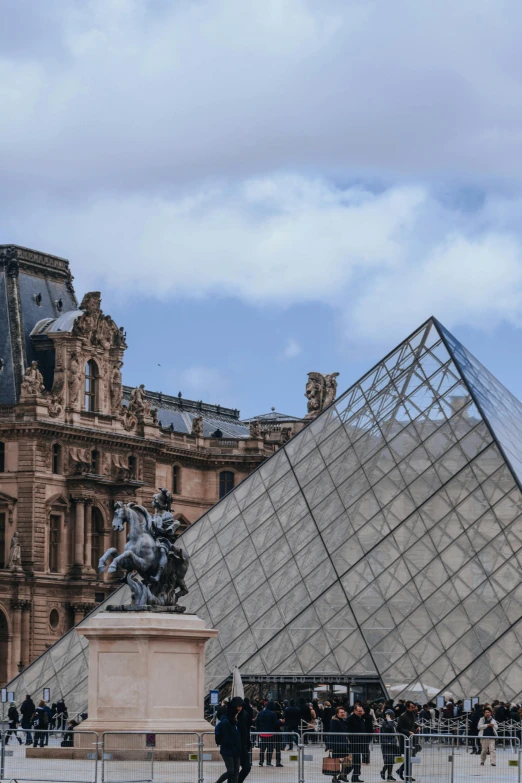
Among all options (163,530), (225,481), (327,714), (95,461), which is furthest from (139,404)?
(163,530)

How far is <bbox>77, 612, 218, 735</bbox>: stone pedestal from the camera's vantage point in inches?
1048

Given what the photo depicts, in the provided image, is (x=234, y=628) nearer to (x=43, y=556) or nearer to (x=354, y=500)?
(x=354, y=500)

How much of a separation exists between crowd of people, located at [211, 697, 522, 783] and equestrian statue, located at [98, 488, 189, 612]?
6.74 feet

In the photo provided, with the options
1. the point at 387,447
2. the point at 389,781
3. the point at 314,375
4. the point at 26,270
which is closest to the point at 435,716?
the point at 387,447

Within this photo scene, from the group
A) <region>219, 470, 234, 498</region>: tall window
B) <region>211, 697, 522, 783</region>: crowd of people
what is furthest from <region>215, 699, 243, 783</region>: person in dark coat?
<region>219, 470, 234, 498</region>: tall window

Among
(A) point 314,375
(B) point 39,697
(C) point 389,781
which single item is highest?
(A) point 314,375

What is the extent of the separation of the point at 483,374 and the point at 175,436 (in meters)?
36.8

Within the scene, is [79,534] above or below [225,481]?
below

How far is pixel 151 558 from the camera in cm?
2722

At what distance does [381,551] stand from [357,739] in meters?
14.0

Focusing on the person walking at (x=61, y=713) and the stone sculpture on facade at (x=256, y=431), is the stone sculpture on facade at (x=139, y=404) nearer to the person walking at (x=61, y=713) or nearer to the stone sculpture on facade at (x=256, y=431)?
the stone sculpture on facade at (x=256, y=431)

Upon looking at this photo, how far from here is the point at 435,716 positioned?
112ft

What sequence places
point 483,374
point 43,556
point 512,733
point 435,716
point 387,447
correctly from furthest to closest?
point 43,556
point 483,374
point 387,447
point 435,716
point 512,733

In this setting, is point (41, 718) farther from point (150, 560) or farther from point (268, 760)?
point (268, 760)
